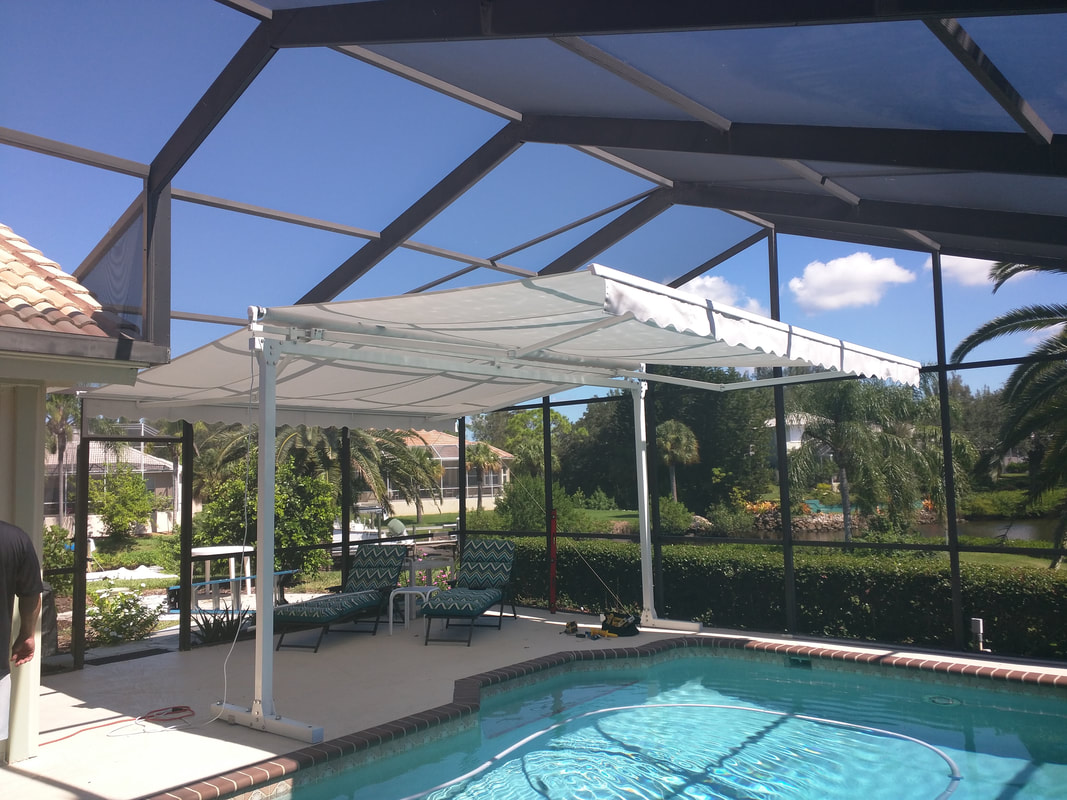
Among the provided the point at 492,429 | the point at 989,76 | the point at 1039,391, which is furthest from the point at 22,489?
the point at 492,429

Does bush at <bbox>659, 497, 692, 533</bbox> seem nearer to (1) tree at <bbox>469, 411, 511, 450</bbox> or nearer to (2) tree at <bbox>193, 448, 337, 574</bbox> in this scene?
(2) tree at <bbox>193, 448, 337, 574</bbox>

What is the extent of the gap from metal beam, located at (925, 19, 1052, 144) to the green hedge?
19.7 ft

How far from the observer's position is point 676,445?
25.9m

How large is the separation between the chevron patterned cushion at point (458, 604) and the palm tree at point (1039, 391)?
7.13 m

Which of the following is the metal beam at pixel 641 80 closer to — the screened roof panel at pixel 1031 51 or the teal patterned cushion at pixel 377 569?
the screened roof panel at pixel 1031 51

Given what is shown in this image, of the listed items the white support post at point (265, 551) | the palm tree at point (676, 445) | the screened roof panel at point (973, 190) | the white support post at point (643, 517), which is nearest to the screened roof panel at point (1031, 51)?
the screened roof panel at point (973, 190)

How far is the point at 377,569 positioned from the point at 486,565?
5.12ft

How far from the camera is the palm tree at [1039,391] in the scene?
9.82m

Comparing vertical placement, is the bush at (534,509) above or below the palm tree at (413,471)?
below

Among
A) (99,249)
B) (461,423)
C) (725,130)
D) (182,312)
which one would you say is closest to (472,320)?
(725,130)

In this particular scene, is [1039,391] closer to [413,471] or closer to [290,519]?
[290,519]

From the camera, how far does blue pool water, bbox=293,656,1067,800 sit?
18.4 ft

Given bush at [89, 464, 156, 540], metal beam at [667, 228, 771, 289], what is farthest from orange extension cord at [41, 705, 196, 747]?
bush at [89, 464, 156, 540]

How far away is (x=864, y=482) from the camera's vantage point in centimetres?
2078
